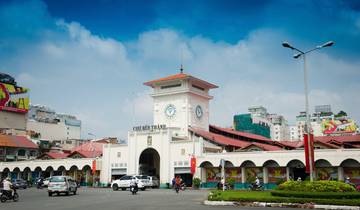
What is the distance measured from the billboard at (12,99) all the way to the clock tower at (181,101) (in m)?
43.6

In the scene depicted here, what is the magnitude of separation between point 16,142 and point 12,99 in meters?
20.5

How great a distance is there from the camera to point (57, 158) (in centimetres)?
6481

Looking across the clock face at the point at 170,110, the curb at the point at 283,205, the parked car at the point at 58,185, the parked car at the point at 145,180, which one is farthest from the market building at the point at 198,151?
the curb at the point at 283,205

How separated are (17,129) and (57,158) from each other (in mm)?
28317

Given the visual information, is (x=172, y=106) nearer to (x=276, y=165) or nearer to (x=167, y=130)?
(x=167, y=130)

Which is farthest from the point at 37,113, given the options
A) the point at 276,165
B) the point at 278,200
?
the point at 278,200

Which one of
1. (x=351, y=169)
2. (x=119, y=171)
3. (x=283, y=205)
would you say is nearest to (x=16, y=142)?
(x=119, y=171)

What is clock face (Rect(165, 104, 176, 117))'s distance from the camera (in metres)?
59.5

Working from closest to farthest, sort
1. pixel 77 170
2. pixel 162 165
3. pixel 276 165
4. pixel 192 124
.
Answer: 1. pixel 276 165
2. pixel 162 165
3. pixel 192 124
4. pixel 77 170

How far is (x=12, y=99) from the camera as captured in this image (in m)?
91.1

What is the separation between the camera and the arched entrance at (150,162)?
5700cm

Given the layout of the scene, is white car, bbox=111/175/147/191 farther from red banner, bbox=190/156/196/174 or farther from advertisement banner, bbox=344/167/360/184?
advertisement banner, bbox=344/167/360/184

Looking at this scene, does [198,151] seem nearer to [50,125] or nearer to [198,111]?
[198,111]

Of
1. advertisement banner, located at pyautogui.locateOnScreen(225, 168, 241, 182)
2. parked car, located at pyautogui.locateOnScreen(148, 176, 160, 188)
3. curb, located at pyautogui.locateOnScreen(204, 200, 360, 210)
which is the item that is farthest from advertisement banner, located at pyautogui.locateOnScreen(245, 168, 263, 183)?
curb, located at pyautogui.locateOnScreen(204, 200, 360, 210)
